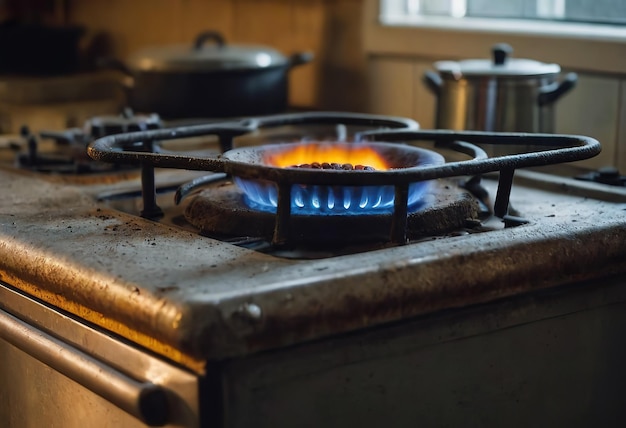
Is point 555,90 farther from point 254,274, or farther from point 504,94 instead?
point 254,274

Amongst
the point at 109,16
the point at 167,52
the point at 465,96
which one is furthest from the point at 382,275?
the point at 109,16

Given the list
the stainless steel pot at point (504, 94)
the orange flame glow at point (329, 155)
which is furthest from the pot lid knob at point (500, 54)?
the orange flame glow at point (329, 155)

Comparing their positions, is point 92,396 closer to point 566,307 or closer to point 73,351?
point 73,351

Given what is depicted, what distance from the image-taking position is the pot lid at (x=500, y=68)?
145cm

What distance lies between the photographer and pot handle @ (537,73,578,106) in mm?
1430

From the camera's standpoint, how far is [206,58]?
6.13 feet

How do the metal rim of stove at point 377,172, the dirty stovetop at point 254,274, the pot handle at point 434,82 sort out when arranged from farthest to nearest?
the pot handle at point 434,82, the metal rim of stove at point 377,172, the dirty stovetop at point 254,274

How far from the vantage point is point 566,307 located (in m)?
1.02

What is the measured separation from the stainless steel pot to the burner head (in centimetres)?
28

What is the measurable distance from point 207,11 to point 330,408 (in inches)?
67.1

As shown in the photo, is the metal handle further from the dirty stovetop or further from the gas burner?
the gas burner

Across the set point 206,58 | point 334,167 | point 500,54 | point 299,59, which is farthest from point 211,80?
point 334,167

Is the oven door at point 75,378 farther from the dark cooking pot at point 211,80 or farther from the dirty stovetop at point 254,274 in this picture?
the dark cooking pot at point 211,80

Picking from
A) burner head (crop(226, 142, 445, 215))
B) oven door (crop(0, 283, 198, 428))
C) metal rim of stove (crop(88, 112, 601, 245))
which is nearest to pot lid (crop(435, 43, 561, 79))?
metal rim of stove (crop(88, 112, 601, 245))
